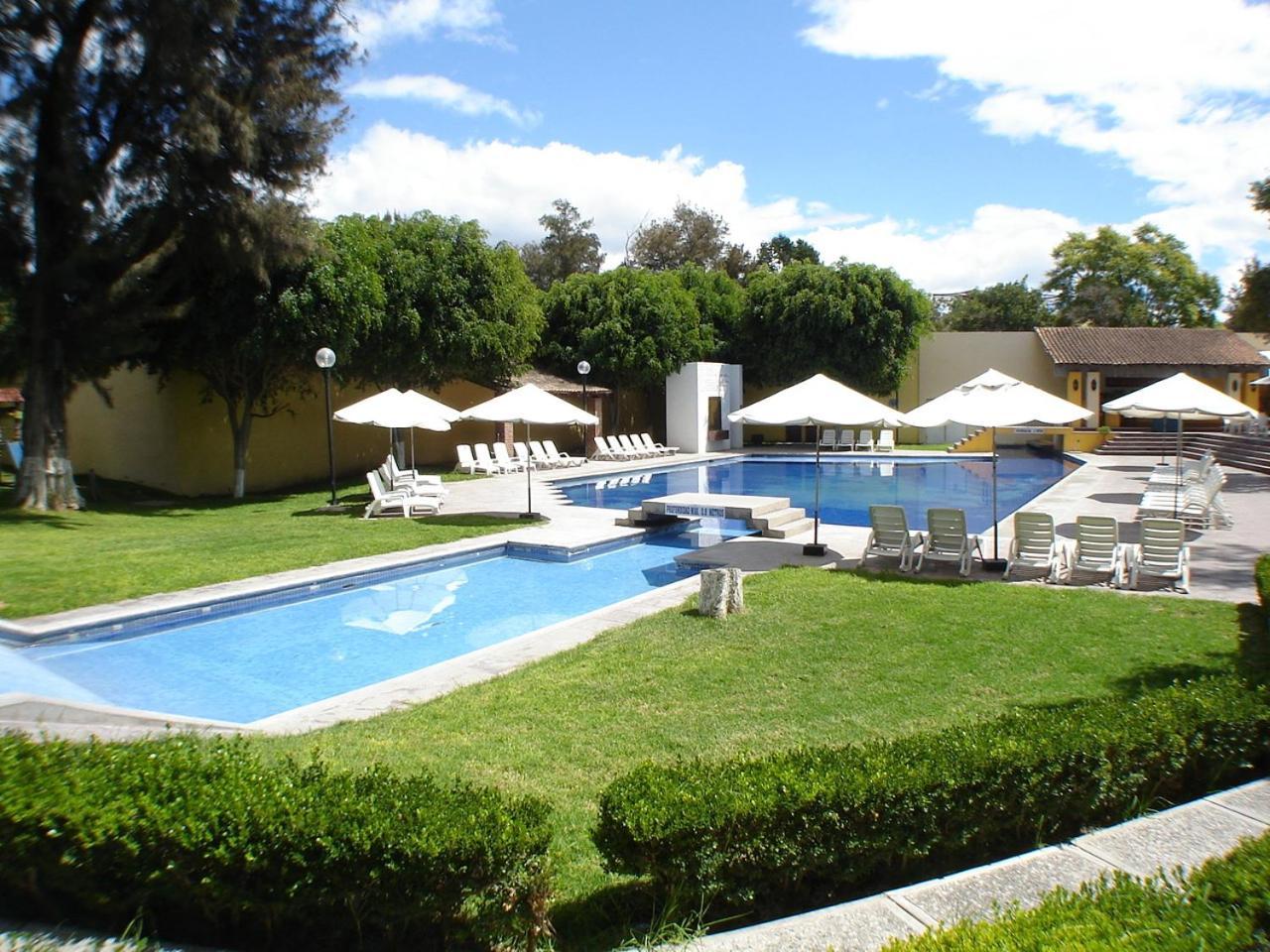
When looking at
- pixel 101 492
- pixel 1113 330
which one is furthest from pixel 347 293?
pixel 1113 330

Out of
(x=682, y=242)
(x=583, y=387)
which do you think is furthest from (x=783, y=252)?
(x=583, y=387)

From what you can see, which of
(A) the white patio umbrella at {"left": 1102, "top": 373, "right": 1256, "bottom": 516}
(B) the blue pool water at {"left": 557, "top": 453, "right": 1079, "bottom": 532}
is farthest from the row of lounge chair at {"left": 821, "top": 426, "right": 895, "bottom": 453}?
(A) the white patio umbrella at {"left": 1102, "top": 373, "right": 1256, "bottom": 516}

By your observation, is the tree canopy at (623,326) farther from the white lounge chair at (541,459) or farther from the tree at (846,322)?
the white lounge chair at (541,459)

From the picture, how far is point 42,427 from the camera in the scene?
16375 mm

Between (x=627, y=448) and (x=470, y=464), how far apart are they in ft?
22.9

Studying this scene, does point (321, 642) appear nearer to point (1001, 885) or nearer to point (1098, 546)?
point (1001, 885)

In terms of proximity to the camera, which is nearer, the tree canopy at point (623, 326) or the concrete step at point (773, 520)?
the concrete step at point (773, 520)

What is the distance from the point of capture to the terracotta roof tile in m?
34.0

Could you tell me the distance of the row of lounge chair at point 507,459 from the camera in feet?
83.6

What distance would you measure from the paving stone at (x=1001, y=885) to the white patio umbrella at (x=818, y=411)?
804cm

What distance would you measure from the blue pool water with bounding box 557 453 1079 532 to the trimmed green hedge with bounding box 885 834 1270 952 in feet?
44.9

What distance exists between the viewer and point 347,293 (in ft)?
63.5

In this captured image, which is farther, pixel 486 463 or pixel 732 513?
pixel 486 463

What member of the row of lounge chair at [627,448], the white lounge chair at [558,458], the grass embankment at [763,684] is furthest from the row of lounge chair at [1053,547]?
the row of lounge chair at [627,448]
